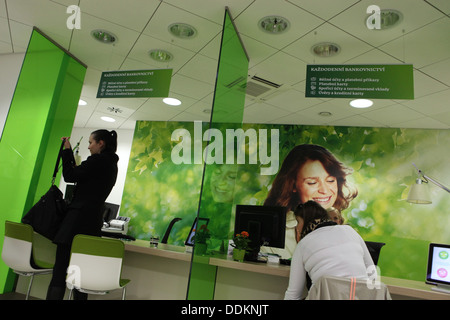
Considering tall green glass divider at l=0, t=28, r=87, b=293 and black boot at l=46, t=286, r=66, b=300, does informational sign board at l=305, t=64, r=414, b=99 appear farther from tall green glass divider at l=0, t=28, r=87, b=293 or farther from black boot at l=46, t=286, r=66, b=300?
tall green glass divider at l=0, t=28, r=87, b=293

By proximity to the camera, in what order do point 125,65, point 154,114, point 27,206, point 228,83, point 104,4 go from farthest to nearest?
point 154,114 < point 125,65 < point 27,206 < point 104,4 < point 228,83

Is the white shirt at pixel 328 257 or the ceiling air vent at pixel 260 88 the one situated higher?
the ceiling air vent at pixel 260 88

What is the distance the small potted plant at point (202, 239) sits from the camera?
8.49 feet

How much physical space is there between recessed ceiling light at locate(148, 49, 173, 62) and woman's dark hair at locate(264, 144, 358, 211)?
2.94m

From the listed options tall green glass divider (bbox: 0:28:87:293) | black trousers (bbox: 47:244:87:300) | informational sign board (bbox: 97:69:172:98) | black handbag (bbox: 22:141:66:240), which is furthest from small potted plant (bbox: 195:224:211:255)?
tall green glass divider (bbox: 0:28:87:293)

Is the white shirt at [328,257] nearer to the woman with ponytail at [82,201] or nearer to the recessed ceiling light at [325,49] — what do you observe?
the woman with ponytail at [82,201]

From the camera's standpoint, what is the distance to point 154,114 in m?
6.66

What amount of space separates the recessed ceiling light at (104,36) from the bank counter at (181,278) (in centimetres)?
256

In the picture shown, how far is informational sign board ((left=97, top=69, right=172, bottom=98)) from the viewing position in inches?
144

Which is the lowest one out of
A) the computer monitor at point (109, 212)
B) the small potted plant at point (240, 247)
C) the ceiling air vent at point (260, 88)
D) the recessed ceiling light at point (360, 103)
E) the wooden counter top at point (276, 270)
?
the wooden counter top at point (276, 270)

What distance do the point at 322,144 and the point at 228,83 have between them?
130 inches

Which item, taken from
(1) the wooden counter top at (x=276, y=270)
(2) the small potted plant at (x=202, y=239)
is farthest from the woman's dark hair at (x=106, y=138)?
(2) the small potted plant at (x=202, y=239)

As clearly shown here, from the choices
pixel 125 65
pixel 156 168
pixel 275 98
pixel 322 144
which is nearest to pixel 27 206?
pixel 125 65

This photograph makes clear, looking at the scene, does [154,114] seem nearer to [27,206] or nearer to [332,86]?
[27,206]
